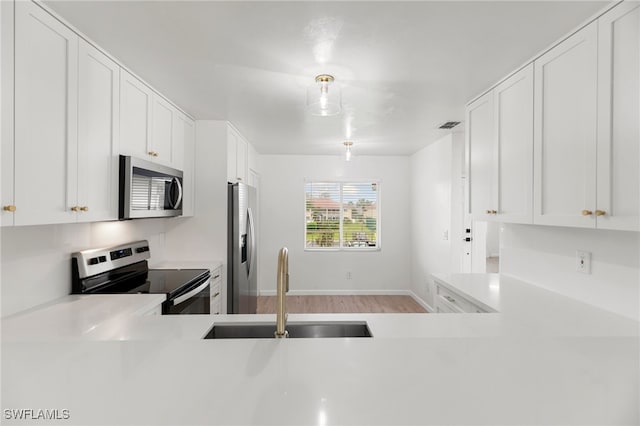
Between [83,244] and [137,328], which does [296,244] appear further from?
[137,328]

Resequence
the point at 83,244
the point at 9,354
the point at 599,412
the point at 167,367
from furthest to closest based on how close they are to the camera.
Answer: the point at 83,244 → the point at 9,354 → the point at 167,367 → the point at 599,412

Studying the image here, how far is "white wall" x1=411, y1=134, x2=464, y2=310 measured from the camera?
411 centimetres

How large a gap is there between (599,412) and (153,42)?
7.72ft

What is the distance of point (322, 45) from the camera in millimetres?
1861

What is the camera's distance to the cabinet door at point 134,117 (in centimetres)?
220

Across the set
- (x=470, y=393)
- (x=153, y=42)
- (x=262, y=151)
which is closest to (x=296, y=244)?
(x=262, y=151)

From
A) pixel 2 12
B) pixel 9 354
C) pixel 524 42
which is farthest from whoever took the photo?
pixel 524 42

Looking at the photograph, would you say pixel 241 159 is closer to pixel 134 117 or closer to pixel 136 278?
pixel 134 117

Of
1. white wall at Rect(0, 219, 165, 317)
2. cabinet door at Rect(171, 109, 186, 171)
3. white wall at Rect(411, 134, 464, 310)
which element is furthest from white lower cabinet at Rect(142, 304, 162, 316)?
white wall at Rect(411, 134, 464, 310)

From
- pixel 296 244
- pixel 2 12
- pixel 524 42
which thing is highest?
pixel 524 42

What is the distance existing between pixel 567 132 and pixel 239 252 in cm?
281

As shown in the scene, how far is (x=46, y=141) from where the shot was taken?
1.56 metres

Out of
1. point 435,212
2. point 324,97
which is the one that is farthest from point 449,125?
point 324,97

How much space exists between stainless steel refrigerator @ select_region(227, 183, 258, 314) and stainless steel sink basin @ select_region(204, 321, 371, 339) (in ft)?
6.41
